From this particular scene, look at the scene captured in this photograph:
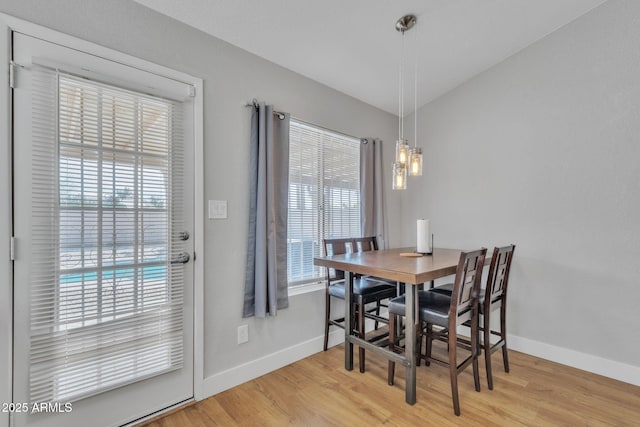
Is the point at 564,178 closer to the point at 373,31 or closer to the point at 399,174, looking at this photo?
the point at 399,174

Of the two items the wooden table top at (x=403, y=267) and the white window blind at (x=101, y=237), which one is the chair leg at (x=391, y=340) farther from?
the white window blind at (x=101, y=237)

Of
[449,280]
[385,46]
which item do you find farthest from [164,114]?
[449,280]

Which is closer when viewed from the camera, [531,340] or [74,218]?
[74,218]

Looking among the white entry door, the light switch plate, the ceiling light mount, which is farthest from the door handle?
the ceiling light mount

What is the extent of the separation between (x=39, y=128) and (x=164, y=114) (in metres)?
0.59

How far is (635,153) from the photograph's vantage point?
215 centimetres

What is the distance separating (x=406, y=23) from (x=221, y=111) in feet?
4.85

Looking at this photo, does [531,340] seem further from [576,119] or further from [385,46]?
[385,46]

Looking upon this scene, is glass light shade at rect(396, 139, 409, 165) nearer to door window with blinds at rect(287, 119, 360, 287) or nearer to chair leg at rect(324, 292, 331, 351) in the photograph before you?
door window with blinds at rect(287, 119, 360, 287)

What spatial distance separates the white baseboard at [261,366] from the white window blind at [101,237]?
0.31 metres

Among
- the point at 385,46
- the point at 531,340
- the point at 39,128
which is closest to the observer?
the point at 39,128

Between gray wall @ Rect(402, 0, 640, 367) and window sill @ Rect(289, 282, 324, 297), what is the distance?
4.95 feet

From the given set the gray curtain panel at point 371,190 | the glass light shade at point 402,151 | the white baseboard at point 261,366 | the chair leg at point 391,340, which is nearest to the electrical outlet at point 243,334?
the white baseboard at point 261,366

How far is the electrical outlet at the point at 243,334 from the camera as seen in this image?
2152 mm
